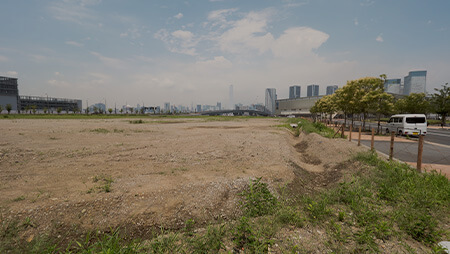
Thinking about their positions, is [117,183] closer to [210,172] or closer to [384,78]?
[210,172]

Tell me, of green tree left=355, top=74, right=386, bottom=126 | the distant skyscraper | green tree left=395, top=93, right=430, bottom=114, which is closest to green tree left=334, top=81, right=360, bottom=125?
green tree left=355, top=74, right=386, bottom=126

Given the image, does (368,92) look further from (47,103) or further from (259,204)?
(47,103)

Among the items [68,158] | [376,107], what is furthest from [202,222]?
[376,107]

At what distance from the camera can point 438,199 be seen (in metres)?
4.71

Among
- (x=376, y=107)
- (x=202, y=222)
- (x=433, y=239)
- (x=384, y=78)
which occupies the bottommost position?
(x=202, y=222)

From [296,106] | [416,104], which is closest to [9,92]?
[416,104]

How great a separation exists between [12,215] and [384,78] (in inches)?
1346

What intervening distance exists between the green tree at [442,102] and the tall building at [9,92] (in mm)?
198365

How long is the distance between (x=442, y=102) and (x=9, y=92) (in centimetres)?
20519

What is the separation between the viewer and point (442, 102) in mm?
41250

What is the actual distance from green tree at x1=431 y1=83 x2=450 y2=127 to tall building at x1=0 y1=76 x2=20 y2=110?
19837 cm

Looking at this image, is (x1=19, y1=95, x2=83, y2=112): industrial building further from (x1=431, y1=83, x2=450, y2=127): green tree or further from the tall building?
(x1=431, y1=83, x2=450, y2=127): green tree

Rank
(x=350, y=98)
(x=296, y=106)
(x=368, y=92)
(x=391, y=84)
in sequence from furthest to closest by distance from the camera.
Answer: (x=296, y=106)
(x=391, y=84)
(x=350, y=98)
(x=368, y=92)

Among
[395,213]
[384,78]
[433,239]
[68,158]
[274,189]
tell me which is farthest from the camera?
[384,78]
